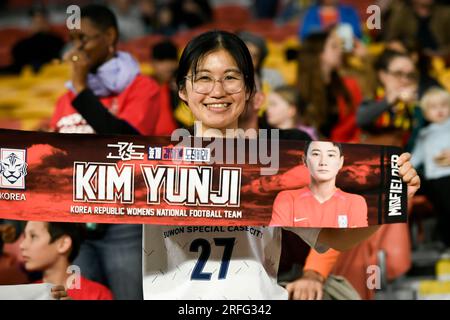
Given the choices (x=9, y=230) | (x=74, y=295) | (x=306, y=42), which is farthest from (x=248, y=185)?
(x=306, y=42)

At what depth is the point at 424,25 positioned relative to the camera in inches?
332

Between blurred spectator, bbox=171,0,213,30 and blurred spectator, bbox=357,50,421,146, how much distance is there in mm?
3393

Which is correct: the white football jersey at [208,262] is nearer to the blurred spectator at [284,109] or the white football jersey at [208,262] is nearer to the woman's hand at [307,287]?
the woman's hand at [307,287]

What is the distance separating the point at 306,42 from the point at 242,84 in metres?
3.63

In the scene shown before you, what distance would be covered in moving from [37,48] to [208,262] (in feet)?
16.7

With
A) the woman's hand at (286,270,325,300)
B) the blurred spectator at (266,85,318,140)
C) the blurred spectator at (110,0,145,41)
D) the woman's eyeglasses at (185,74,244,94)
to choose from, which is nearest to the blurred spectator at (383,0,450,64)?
the blurred spectator at (266,85,318,140)

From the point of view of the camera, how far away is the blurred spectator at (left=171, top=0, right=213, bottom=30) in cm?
949

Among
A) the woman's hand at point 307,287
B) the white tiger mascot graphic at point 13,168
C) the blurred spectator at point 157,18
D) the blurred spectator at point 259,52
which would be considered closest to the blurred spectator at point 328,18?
the blurred spectator at point 259,52

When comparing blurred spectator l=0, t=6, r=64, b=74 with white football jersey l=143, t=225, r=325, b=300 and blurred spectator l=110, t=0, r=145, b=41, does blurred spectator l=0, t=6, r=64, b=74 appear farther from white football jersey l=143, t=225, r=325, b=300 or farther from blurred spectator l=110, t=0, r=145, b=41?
white football jersey l=143, t=225, r=325, b=300

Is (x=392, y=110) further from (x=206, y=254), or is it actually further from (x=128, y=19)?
(x=128, y=19)

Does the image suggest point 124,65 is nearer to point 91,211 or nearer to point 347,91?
point 91,211

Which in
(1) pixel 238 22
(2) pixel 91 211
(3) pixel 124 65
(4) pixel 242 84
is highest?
(1) pixel 238 22

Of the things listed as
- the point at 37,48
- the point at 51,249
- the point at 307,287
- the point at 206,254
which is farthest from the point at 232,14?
the point at 206,254

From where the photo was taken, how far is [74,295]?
4.27 meters
